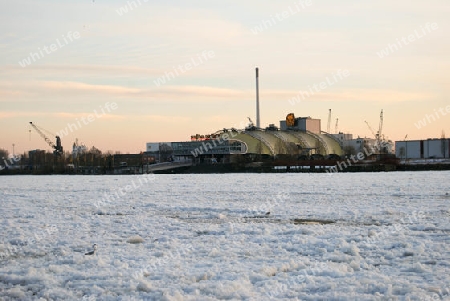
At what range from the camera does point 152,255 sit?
14.1 meters

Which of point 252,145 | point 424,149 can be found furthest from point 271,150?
point 424,149

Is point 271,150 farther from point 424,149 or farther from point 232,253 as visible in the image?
point 232,253

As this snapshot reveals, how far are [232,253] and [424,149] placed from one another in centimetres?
11394

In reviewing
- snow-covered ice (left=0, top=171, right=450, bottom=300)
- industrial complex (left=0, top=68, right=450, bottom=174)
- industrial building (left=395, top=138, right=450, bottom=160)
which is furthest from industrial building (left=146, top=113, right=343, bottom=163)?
snow-covered ice (left=0, top=171, right=450, bottom=300)

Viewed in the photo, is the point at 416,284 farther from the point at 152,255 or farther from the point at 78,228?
the point at 78,228

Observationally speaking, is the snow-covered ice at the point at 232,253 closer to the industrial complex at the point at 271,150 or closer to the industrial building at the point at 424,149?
the industrial complex at the point at 271,150

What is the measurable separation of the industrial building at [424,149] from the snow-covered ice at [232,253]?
3826 inches

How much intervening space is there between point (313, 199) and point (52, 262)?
1791 cm

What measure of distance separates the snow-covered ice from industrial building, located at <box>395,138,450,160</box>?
97169mm

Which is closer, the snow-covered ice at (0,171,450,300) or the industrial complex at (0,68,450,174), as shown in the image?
the snow-covered ice at (0,171,450,300)

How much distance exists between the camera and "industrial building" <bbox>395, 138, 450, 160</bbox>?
115250 mm

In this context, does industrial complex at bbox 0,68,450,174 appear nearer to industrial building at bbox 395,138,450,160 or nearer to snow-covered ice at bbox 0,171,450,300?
industrial building at bbox 395,138,450,160

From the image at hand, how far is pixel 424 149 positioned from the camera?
11881 centimetres

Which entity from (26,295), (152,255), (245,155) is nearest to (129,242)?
(152,255)
